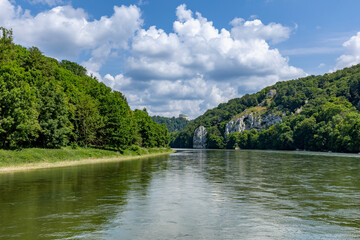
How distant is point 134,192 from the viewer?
1133 inches

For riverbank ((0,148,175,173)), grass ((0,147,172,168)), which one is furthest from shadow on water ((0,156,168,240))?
grass ((0,147,172,168))

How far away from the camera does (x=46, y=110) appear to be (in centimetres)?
6656

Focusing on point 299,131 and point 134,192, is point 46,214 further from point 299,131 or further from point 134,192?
point 299,131

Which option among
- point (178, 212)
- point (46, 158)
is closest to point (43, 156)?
point (46, 158)

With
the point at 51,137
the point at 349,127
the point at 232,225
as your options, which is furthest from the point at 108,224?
the point at 349,127

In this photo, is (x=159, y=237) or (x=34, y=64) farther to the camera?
(x=34, y=64)

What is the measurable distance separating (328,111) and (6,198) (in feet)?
605

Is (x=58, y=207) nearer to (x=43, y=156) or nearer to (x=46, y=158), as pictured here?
(x=43, y=156)

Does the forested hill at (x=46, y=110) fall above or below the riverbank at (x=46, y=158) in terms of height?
above

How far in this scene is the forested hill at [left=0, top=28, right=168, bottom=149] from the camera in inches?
2087

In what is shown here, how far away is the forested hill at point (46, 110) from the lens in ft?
174

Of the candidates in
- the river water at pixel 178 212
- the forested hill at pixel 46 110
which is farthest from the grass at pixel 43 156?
the river water at pixel 178 212

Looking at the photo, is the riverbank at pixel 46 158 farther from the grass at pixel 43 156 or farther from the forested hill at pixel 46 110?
the forested hill at pixel 46 110

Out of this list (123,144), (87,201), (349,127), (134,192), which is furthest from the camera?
(349,127)
